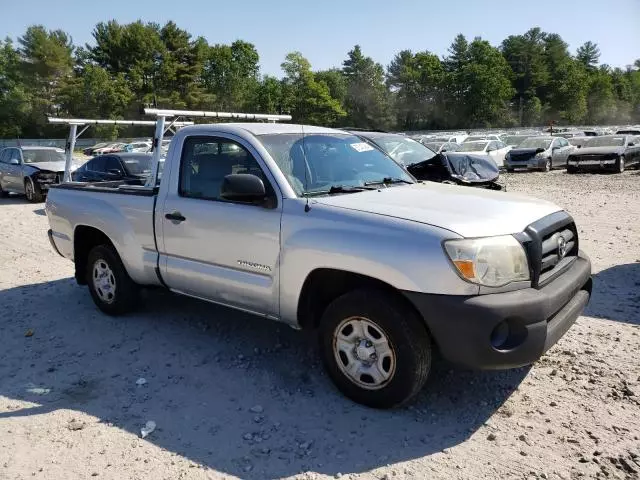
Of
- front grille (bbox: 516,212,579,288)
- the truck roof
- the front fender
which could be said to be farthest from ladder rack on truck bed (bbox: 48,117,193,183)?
front grille (bbox: 516,212,579,288)

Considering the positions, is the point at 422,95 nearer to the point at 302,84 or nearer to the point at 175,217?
the point at 302,84

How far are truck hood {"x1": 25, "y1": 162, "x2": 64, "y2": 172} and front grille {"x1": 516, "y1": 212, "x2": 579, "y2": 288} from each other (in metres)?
14.9

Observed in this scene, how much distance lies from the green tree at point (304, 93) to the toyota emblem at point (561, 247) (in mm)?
75402

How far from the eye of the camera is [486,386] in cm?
386

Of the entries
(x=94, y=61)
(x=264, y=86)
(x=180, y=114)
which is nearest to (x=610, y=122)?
(x=264, y=86)

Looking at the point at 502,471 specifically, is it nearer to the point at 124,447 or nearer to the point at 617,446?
the point at 617,446

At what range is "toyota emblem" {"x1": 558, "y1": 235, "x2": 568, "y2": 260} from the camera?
369 cm

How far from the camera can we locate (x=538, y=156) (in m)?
23.0

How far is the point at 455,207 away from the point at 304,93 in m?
77.6

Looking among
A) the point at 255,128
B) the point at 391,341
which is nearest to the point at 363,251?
the point at 391,341

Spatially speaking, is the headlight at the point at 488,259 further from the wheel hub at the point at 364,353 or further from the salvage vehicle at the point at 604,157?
the salvage vehicle at the point at 604,157

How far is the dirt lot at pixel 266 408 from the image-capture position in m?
3.01

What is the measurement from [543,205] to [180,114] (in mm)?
3730

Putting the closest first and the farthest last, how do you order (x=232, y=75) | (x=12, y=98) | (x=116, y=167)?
(x=116, y=167)
(x=12, y=98)
(x=232, y=75)
